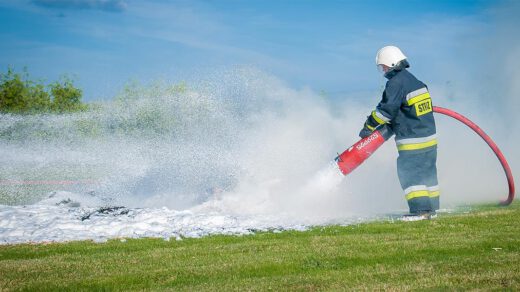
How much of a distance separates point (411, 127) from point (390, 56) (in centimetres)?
137

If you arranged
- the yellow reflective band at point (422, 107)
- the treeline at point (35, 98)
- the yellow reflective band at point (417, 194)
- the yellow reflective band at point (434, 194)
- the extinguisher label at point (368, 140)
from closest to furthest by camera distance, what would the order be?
the yellow reflective band at point (417, 194) → the yellow reflective band at point (422, 107) → the yellow reflective band at point (434, 194) → the extinguisher label at point (368, 140) → the treeline at point (35, 98)

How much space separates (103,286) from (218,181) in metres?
8.69

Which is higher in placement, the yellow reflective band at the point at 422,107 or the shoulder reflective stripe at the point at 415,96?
the shoulder reflective stripe at the point at 415,96

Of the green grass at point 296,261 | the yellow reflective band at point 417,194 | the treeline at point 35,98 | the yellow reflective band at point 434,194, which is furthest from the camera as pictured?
the treeline at point 35,98

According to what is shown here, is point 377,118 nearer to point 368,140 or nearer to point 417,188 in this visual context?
point 368,140

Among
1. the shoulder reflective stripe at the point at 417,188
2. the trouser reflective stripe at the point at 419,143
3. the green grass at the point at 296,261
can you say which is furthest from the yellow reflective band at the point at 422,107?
the green grass at the point at 296,261

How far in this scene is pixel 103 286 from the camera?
21.1 feet

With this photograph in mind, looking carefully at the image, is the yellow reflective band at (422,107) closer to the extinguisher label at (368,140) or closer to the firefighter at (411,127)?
the firefighter at (411,127)

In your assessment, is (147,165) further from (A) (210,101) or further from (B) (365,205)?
(B) (365,205)

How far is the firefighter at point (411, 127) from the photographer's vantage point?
37.0 feet

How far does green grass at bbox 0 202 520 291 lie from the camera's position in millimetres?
6129

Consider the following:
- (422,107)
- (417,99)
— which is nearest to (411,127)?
(422,107)

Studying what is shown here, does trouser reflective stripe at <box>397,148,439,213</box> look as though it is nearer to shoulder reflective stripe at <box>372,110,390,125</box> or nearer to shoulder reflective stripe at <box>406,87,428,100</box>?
shoulder reflective stripe at <box>372,110,390,125</box>

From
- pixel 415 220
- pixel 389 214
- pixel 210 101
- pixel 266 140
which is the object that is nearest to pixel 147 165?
pixel 210 101
